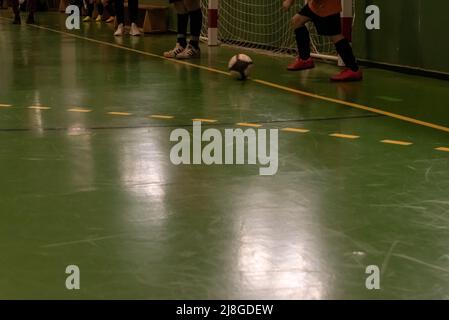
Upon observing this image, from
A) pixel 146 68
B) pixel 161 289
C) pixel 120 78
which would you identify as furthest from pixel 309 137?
pixel 146 68

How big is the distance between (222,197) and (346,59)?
5894 millimetres

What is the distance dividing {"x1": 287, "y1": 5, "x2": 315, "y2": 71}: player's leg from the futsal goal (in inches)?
43.4

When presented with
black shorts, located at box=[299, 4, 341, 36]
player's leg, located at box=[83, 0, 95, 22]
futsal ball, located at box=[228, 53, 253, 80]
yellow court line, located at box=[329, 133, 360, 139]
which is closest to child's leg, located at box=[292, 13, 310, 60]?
black shorts, located at box=[299, 4, 341, 36]

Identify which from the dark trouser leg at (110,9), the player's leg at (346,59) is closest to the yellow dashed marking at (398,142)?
the player's leg at (346,59)

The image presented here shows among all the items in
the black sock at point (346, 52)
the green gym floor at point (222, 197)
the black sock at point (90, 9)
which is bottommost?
the green gym floor at point (222, 197)

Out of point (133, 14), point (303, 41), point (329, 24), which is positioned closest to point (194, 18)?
point (303, 41)

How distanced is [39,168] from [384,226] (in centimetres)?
261

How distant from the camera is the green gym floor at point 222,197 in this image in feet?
13.6

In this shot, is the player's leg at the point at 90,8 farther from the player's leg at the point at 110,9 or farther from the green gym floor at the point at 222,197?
the green gym floor at the point at 222,197

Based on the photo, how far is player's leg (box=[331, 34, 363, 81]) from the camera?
11008 millimetres

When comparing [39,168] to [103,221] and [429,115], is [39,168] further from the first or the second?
[429,115]

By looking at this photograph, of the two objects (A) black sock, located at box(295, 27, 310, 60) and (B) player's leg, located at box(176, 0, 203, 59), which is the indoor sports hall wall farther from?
(B) player's leg, located at box(176, 0, 203, 59)

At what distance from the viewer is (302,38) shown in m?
11.7

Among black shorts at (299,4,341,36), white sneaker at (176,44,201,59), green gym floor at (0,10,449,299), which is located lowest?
green gym floor at (0,10,449,299)
